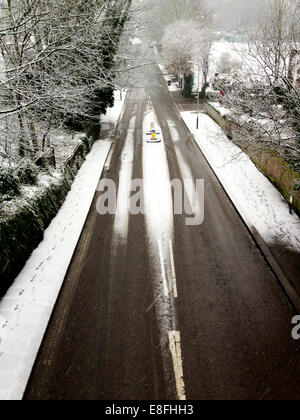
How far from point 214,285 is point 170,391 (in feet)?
12.8

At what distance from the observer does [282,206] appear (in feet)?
46.9

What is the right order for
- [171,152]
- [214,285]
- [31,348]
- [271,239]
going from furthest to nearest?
[171,152]
[271,239]
[214,285]
[31,348]

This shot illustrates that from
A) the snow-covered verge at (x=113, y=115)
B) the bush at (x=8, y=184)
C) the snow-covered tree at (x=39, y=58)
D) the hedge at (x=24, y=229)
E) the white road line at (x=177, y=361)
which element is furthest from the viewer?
the snow-covered verge at (x=113, y=115)

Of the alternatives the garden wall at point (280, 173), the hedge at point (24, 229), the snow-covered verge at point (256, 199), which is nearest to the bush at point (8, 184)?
the hedge at point (24, 229)

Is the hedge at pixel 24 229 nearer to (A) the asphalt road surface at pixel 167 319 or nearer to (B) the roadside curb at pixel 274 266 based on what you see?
(A) the asphalt road surface at pixel 167 319

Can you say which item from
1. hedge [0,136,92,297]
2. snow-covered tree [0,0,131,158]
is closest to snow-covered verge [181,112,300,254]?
snow-covered tree [0,0,131,158]

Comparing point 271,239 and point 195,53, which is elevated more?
point 195,53

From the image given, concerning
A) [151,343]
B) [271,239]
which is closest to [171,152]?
[271,239]

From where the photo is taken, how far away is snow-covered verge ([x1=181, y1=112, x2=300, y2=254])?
→ 40.2 feet

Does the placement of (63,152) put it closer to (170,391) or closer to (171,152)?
(171,152)

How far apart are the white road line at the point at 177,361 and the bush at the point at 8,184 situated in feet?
26.2

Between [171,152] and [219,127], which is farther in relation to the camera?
[219,127]

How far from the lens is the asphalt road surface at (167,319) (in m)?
6.84

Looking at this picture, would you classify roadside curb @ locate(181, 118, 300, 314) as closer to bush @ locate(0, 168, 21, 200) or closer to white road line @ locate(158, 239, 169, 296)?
white road line @ locate(158, 239, 169, 296)
